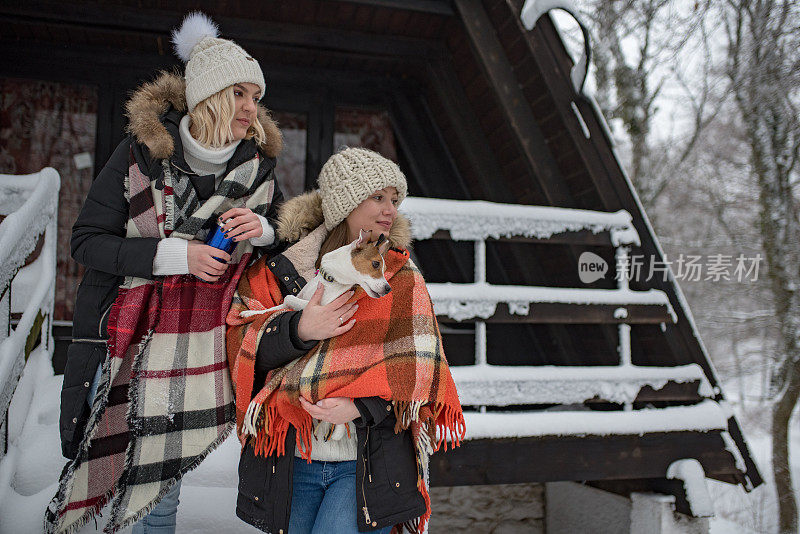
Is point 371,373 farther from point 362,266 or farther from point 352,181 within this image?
point 352,181

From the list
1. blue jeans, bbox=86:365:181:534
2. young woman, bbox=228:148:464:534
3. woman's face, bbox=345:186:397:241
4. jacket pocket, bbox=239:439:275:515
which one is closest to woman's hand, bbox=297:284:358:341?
young woman, bbox=228:148:464:534

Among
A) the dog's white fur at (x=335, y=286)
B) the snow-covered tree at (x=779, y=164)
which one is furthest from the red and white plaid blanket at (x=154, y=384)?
A: the snow-covered tree at (x=779, y=164)

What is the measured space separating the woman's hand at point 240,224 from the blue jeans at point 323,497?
735mm

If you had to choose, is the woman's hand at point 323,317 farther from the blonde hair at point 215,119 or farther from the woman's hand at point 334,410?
the blonde hair at point 215,119

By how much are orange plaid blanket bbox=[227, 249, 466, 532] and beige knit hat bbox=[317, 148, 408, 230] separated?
0.26m

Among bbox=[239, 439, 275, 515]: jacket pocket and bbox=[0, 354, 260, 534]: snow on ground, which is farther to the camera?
bbox=[0, 354, 260, 534]: snow on ground

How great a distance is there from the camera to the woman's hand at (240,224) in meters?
1.76

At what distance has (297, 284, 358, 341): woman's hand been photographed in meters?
1.58

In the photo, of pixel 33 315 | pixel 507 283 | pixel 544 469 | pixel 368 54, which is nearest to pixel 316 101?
pixel 368 54

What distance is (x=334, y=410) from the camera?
1.57 meters

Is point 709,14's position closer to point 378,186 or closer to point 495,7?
point 495,7

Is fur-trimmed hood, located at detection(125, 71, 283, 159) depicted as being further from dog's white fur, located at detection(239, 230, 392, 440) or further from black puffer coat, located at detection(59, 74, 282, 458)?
dog's white fur, located at detection(239, 230, 392, 440)

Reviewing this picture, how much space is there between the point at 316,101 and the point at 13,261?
3.55 metres

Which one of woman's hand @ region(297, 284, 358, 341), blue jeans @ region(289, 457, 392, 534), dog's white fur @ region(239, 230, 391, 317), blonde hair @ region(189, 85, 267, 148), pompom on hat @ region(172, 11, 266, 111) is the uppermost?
pompom on hat @ region(172, 11, 266, 111)
